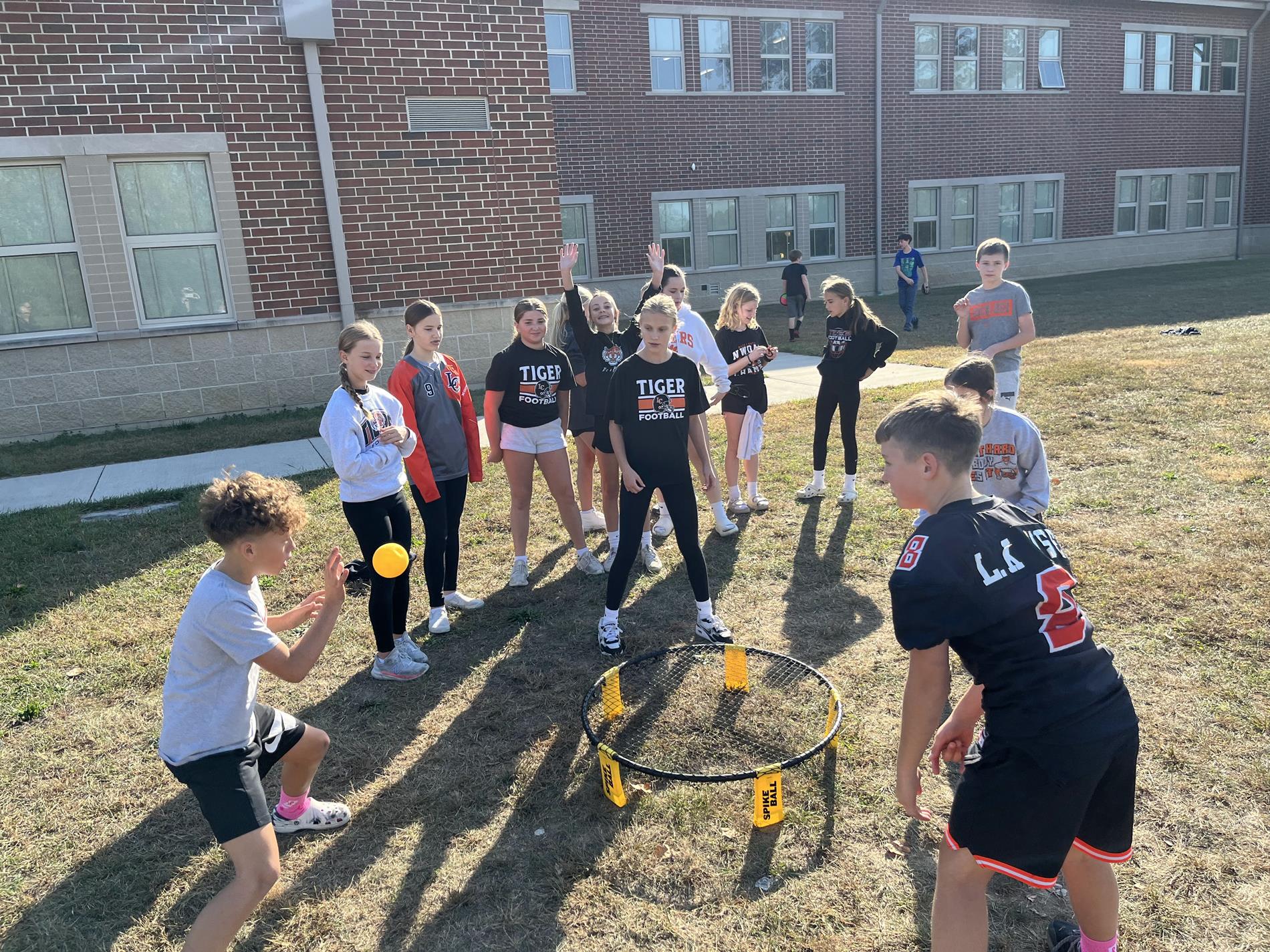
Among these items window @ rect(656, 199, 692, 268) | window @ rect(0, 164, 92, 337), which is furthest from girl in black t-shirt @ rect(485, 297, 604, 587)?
window @ rect(656, 199, 692, 268)

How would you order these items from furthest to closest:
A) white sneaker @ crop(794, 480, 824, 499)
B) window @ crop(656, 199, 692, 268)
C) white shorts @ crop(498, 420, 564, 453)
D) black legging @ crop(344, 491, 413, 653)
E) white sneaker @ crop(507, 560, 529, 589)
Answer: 1. window @ crop(656, 199, 692, 268)
2. white sneaker @ crop(794, 480, 824, 499)
3. white sneaker @ crop(507, 560, 529, 589)
4. white shorts @ crop(498, 420, 564, 453)
5. black legging @ crop(344, 491, 413, 653)

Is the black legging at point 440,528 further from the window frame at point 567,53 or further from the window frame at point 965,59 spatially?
the window frame at point 965,59

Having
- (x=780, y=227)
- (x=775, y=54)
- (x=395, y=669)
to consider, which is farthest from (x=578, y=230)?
(x=395, y=669)

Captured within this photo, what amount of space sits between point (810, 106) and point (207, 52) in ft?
55.0

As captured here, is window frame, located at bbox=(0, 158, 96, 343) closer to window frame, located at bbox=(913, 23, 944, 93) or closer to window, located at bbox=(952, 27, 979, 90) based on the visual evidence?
window frame, located at bbox=(913, 23, 944, 93)

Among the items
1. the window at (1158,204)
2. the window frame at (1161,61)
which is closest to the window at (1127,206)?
the window at (1158,204)

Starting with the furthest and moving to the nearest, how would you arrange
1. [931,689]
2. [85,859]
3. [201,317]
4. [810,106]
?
[810,106], [201,317], [85,859], [931,689]

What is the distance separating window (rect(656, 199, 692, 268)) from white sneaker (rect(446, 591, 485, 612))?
17546mm

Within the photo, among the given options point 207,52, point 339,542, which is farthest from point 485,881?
point 207,52

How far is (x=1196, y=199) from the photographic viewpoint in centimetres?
2997

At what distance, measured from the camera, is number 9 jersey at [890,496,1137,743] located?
7.15ft

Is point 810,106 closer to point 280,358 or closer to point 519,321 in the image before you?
point 280,358

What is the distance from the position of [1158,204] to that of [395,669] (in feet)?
106

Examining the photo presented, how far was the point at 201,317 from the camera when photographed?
1117 centimetres
